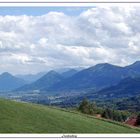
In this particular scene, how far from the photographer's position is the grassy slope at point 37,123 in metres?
20.8

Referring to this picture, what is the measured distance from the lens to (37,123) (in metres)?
21.9

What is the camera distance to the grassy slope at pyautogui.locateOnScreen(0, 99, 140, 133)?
20812 millimetres
